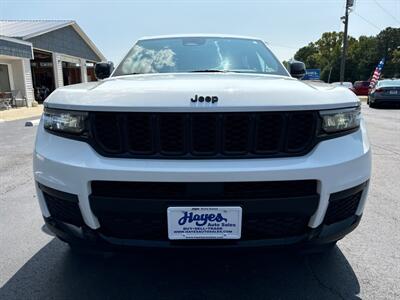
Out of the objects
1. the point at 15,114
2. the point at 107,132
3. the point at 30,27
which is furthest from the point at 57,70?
the point at 107,132

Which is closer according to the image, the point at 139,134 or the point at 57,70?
the point at 139,134

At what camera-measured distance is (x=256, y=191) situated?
1852mm

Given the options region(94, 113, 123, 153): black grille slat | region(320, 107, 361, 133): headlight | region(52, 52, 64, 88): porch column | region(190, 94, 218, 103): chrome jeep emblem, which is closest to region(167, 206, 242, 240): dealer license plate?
region(94, 113, 123, 153): black grille slat

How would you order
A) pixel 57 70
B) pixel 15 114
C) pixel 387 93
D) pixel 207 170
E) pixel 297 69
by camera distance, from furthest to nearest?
pixel 57 70
pixel 15 114
pixel 387 93
pixel 297 69
pixel 207 170

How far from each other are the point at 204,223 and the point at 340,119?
3.04 ft

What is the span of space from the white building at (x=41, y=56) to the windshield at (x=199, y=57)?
57.6 feet

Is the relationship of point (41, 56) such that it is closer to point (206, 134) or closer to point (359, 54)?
point (206, 134)

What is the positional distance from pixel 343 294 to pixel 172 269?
111 cm

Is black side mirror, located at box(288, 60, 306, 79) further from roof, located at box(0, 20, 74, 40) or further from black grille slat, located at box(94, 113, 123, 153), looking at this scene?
roof, located at box(0, 20, 74, 40)

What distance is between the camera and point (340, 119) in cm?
199

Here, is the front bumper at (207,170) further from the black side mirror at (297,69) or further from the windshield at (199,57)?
the black side mirror at (297,69)

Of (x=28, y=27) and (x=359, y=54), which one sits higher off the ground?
(x=28, y=27)

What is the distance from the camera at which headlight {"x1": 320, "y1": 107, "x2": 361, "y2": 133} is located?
6.33 ft

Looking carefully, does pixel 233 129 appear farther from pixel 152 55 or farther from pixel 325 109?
pixel 152 55
